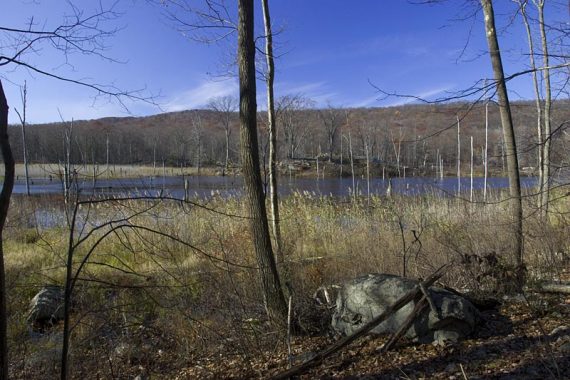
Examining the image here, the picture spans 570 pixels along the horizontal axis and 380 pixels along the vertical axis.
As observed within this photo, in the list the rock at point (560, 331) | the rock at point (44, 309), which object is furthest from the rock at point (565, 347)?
the rock at point (44, 309)

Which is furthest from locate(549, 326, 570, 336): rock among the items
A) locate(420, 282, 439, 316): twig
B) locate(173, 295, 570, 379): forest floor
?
locate(420, 282, 439, 316): twig

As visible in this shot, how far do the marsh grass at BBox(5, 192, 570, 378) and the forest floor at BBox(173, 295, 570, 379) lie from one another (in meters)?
0.23

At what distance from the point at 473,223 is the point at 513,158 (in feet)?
5.22

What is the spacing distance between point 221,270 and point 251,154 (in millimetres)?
1942

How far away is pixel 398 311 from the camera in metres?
3.73

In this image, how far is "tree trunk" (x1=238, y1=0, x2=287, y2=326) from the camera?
162 inches

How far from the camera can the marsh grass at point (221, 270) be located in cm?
416

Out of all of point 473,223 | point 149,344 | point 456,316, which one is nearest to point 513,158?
point 473,223

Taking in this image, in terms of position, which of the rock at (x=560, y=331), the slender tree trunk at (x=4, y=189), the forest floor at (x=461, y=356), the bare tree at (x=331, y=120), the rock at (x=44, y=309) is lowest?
the rock at (x=44, y=309)

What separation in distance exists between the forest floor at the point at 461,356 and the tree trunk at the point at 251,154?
61 cm

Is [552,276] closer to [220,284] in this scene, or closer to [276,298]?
[276,298]

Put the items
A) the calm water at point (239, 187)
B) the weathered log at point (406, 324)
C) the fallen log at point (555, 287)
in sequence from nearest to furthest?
the weathered log at point (406, 324)
the fallen log at point (555, 287)
the calm water at point (239, 187)

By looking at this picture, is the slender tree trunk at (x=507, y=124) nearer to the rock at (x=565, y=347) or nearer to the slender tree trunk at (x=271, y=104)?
the rock at (x=565, y=347)

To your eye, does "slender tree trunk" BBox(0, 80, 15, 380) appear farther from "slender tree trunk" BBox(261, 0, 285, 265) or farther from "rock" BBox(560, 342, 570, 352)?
"slender tree trunk" BBox(261, 0, 285, 265)
